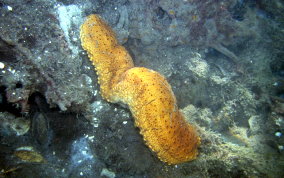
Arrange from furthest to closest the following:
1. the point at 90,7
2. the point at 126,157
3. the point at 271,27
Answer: the point at 271,27 → the point at 90,7 → the point at 126,157

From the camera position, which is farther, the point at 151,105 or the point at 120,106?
the point at 120,106

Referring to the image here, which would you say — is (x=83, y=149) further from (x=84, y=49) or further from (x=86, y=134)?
(x=84, y=49)

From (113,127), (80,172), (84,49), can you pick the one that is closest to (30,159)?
(80,172)

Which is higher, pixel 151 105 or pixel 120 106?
pixel 151 105

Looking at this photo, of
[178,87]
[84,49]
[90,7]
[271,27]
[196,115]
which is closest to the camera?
[84,49]
